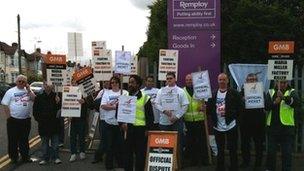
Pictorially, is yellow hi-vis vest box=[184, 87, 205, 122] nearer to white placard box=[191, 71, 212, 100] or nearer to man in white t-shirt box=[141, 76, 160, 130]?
white placard box=[191, 71, 212, 100]

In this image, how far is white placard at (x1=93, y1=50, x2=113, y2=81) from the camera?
13.0 m

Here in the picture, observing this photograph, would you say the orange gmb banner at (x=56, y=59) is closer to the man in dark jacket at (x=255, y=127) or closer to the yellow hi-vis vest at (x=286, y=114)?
the man in dark jacket at (x=255, y=127)

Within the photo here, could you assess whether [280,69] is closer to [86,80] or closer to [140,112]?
[140,112]

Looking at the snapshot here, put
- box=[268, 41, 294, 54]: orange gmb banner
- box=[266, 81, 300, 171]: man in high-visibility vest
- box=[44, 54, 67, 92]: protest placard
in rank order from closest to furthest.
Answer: box=[266, 81, 300, 171]: man in high-visibility vest, box=[268, 41, 294, 54]: orange gmb banner, box=[44, 54, 67, 92]: protest placard

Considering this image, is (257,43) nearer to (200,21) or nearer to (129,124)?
(200,21)

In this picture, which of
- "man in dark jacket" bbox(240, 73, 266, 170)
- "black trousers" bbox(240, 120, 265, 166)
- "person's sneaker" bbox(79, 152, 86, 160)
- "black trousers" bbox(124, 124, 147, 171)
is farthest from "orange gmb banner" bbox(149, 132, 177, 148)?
"person's sneaker" bbox(79, 152, 86, 160)

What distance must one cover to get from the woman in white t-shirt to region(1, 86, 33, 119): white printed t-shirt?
7.12ft

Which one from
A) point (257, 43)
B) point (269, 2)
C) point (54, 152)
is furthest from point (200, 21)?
point (269, 2)

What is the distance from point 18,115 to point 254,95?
17.3 ft

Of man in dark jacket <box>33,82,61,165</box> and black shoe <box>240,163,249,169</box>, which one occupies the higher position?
man in dark jacket <box>33,82,61,165</box>

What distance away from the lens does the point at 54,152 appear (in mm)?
13266

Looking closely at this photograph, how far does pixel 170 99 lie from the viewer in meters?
11.7

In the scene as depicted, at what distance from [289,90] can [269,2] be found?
21.1m

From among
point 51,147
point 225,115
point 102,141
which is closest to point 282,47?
point 225,115
